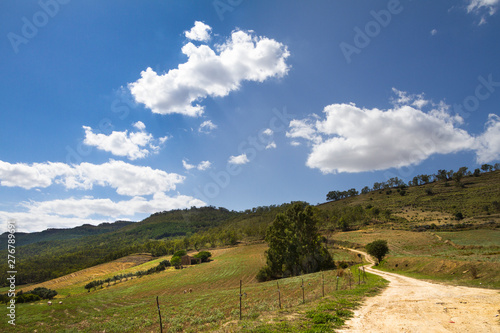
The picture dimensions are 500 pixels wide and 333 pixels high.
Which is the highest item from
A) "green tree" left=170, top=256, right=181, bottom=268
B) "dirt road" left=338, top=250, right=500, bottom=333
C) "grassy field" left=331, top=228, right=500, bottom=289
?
"dirt road" left=338, top=250, right=500, bottom=333

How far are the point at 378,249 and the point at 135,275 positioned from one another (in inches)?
3622

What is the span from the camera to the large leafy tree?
5309 cm

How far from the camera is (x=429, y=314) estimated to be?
14.2 metres

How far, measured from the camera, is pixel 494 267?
2581cm

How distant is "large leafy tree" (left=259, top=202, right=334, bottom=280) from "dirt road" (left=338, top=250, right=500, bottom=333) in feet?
115

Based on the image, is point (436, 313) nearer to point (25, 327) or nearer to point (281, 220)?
point (25, 327)

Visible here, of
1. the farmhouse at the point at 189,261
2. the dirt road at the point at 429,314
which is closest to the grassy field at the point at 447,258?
the dirt road at the point at 429,314

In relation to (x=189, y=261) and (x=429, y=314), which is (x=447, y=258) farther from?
(x=189, y=261)

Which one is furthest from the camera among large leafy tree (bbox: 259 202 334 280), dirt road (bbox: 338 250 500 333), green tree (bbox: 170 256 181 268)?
green tree (bbox: 170 256 181 268)

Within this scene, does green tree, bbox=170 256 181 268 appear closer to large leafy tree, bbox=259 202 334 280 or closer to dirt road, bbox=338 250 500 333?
large leafy tree, bbox=259 202 334 280

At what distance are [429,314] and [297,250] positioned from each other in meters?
41.4

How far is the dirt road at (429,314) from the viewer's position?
11.8m

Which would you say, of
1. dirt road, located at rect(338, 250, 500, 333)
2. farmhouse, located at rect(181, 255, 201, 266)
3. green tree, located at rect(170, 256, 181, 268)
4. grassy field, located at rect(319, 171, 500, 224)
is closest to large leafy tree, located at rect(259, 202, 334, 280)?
dirt road, located at rect(338, 250, 500, 333)

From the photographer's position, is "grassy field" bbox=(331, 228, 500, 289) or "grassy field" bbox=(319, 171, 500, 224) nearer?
"grassy field" bbox=(331, 228, 500, 289)
